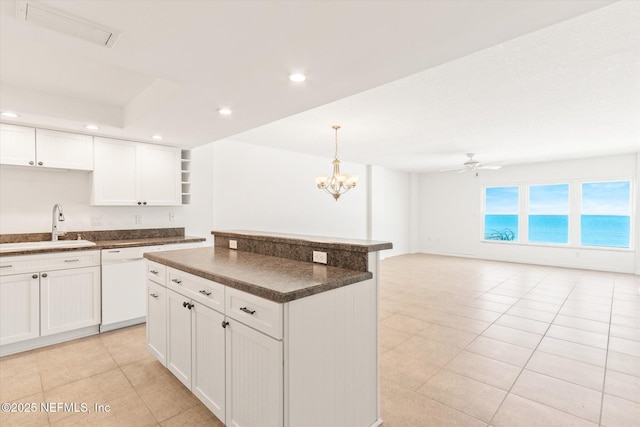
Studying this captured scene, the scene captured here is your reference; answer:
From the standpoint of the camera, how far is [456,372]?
Result: 8.45 feet

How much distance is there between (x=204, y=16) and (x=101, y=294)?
3134mm

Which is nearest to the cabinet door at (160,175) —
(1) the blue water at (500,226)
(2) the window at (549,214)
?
(1) the blue water at (500,226)

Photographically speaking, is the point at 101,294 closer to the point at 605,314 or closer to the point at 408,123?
the point at 408,123

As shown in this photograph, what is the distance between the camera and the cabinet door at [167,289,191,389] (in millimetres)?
2133

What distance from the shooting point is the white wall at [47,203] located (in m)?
3.32

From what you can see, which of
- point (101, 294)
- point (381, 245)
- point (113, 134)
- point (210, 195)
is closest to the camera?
point (381, 245)

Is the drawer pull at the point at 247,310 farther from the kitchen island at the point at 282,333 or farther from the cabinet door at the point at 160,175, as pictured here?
the cabinet door at the point at 160,175

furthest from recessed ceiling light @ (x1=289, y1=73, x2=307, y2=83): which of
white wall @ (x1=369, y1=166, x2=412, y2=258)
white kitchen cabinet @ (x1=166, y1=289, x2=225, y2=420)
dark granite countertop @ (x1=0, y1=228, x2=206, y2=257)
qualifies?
white wall @ (x1=369, y1=166, x2=412, y2=258)

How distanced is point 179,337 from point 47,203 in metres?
2.70

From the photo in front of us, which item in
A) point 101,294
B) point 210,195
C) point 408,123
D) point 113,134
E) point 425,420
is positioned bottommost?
point 425,420

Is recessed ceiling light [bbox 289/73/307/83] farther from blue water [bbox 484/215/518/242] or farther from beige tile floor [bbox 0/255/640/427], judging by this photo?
blue water [bbox 484/215/518/242]

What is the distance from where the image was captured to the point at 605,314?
3990mm

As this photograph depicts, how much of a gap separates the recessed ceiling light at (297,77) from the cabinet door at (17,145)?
3.00m

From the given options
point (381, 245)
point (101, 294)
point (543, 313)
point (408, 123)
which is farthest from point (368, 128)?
point (101, 294)
